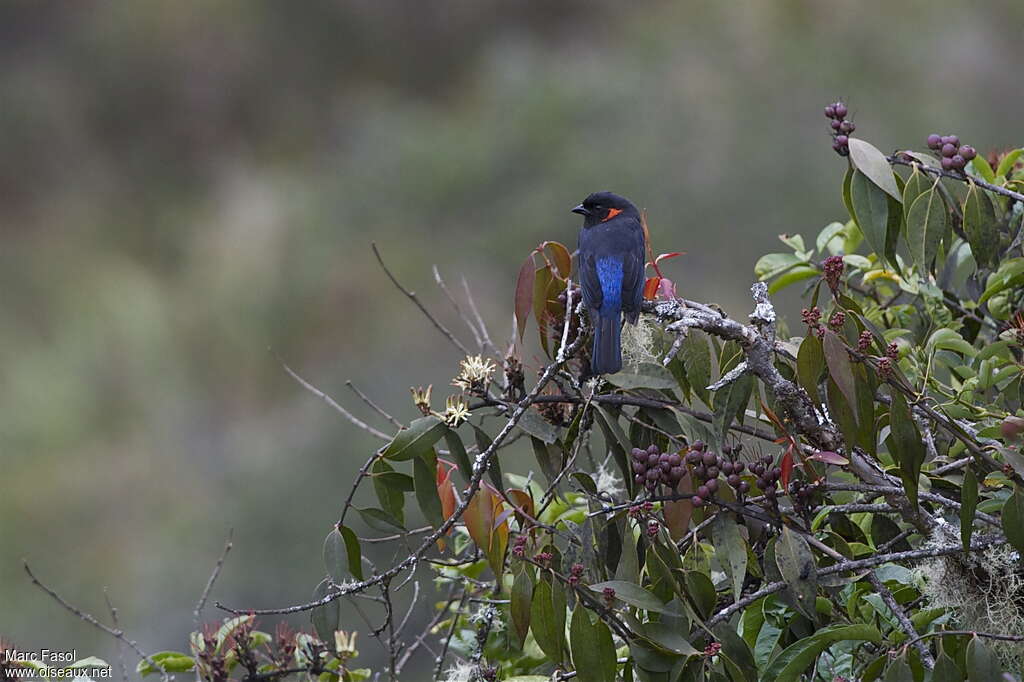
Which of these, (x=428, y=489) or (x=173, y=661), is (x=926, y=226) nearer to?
(x=428, y=489)

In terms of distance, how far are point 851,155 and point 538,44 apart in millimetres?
13420

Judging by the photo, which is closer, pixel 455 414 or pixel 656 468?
pixel 656 468

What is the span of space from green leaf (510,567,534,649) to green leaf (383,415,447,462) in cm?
34

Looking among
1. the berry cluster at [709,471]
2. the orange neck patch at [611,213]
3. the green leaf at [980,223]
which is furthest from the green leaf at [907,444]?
the orange neck patch at [611,213]

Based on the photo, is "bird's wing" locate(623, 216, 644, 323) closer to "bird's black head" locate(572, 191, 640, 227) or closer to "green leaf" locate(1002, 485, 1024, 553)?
"bird's black head" locate(572, 191, 640, 227)

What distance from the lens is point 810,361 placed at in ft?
6.49

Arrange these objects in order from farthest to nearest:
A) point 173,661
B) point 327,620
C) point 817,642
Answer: point 173,661
point 327,620
point 817,642

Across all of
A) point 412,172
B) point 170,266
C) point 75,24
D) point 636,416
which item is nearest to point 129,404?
point 170,266

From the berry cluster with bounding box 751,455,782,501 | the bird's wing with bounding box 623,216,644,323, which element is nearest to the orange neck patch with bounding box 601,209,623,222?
the bird's wing with bounding box 623,216,644,323

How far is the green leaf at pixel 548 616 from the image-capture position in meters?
1.96

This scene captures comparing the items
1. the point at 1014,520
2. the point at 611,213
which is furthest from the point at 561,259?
the point at 611,213

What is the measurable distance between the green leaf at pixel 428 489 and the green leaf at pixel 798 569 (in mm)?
696

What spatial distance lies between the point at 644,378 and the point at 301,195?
12.0m

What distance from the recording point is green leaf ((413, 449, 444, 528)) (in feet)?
7.40
